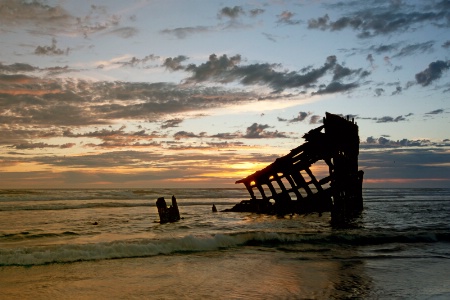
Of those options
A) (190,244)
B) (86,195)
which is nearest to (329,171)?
(190,244)

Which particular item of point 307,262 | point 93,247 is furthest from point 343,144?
point 93,247

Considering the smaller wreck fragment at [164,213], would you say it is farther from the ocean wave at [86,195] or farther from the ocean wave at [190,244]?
the ocean wave at [86,195]

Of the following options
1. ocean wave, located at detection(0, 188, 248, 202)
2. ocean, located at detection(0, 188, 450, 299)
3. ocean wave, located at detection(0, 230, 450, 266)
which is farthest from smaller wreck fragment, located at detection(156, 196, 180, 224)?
ocean wave, located at detection(0, 188, 248, 202)

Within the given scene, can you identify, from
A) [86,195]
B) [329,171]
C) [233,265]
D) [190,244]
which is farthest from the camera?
[86,195]

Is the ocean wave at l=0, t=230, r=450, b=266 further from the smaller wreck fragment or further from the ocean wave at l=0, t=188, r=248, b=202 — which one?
the ocean wave at l=0, t=188, r=248, b=202

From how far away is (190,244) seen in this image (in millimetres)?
13133

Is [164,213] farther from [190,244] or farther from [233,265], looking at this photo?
[233,265]

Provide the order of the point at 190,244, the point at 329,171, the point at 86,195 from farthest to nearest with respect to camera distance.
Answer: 1. the point at 86,195
2. the point at 329,171
3. the point at 190,244

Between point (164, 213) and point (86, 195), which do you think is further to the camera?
point (86, 195)

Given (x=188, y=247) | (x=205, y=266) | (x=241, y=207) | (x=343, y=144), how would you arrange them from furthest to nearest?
(x=241, y=207) < (x=343, y=144) < (x=188, y=247) < (x=205, y=266)

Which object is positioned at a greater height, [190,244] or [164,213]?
[164,213]

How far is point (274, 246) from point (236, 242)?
1460 millimetres

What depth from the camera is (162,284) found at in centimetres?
833

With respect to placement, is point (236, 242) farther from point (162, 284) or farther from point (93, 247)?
point (162, 284)
